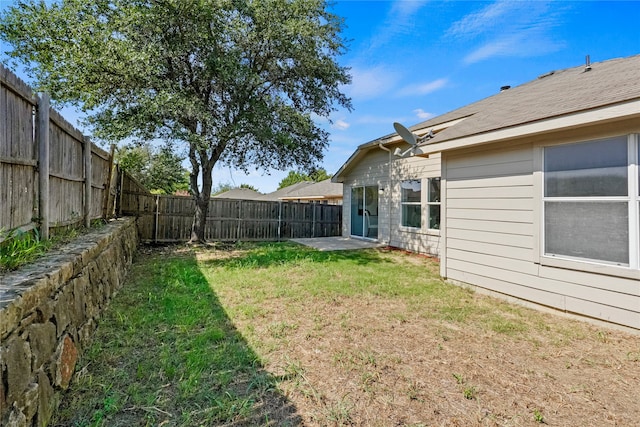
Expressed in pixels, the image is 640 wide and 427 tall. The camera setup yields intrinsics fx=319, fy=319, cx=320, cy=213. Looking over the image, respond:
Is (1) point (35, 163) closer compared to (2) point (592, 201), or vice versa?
(1) point (35, 163)

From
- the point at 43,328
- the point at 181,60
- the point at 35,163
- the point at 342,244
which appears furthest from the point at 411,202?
the point at 43,328

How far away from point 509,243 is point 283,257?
5.16 metres

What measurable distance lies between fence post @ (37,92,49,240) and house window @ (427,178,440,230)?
819cm

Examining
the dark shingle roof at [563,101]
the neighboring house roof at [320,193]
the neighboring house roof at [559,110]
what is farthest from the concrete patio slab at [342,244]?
the neighboring house roof at [320,193]

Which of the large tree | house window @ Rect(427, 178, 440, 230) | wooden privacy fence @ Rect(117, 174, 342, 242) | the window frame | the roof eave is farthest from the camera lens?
wooden privacy fence @ Rect(117, 174, 342, 242)

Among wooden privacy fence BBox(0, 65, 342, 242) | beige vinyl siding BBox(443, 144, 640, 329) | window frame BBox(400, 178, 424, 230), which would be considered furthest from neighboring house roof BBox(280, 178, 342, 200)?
beige vinyl siding BBox(443, 144, 640, 329)

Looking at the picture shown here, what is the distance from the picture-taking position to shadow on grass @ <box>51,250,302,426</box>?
217cm

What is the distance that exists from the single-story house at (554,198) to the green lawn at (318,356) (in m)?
0.45

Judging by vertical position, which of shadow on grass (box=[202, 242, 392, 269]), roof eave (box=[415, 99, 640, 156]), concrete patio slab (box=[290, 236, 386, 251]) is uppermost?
roof eave (box=[415, 99, 640, 156])

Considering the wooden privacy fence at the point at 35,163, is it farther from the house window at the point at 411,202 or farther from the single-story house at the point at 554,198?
the house window at the point at 411,202

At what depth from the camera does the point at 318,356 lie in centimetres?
304

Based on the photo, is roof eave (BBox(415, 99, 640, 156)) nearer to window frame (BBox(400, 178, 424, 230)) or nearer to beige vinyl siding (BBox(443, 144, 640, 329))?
beige vinyl siding (BBox(443, 144, 640, 329))

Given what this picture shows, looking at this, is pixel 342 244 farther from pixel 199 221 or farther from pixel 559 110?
pixel 559 110

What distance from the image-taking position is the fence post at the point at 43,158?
2918 millimetres
